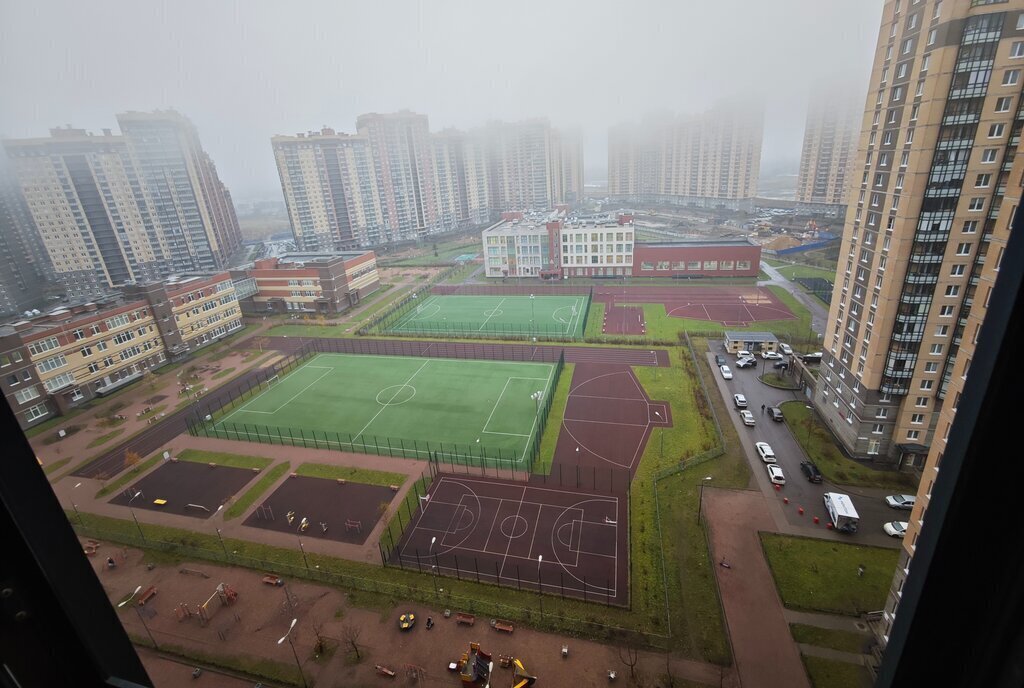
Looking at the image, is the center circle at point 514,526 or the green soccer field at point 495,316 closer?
the center circle at point 514,526

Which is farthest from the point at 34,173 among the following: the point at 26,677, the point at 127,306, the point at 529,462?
the point at 26,677

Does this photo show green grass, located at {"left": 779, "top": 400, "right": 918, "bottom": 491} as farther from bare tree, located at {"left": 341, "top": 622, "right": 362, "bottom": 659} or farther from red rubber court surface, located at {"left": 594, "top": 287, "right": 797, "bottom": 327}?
bare tree, located at {"left": 341, "top": 622, "right": 362, "bottom": 659}

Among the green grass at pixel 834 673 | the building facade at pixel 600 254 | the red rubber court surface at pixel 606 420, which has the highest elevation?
the building facade at pixel 600 254

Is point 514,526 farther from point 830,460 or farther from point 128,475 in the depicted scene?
point 128,475

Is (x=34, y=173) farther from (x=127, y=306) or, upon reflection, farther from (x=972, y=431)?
(x=972, y=431)

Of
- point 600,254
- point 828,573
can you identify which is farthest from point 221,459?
point 600,254

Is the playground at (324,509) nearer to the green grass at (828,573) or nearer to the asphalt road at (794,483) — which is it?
the green grass at (828,573)

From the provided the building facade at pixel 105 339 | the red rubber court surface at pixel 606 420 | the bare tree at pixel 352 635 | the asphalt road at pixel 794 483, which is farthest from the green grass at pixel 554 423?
the building facade at pixel 105 339

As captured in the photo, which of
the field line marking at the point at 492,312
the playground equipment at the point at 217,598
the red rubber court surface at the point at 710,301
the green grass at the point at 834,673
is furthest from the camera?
the field line marking at the point at 492,312
